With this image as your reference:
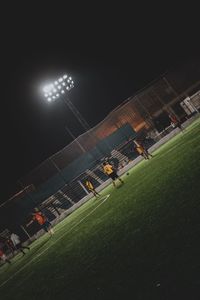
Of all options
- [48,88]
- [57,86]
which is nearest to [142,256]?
[57,86]

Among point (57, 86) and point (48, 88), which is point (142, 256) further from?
point (48, 88)

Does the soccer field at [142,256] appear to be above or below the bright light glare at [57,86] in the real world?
below

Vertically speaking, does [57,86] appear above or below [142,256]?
above

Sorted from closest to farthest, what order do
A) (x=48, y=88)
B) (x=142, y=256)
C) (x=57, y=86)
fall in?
(x=142, y=256) < (x=57, y=86) < (x=48, y=88)

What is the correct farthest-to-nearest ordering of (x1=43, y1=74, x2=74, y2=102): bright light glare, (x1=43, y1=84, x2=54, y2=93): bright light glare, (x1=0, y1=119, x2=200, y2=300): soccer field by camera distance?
1. (x1=43, y1=84, x2=54, y2=93): bright light glare
2. (x1=43, y1=74, x2=74, y2=102): bright light glare
3. (x1=0, y1=119, x2=200, y2=300): soccer field

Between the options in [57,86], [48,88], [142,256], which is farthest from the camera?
[48,88]

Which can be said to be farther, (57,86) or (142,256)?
(57,86)

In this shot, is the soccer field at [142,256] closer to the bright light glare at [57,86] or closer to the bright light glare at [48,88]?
the bright light glare at [57,86]

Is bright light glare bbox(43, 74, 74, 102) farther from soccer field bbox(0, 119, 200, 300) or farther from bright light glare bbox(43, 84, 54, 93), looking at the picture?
soccer field bbox(0, 119, 200, 300)

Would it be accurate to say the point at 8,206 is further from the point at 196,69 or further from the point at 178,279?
the point at 178,279

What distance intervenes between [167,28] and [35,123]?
22.5m

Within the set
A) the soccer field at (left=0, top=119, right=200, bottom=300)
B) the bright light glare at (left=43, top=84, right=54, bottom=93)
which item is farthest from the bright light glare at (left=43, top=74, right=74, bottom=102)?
the soccer field at (left=0, top=119, right=200, bottom=300)

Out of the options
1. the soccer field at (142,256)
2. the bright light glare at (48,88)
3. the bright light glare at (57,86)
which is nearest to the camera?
the soccer field at (142,256)

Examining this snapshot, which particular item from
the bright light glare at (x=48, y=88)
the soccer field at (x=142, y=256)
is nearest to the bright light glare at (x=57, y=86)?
the bright light glare at (x=48, y=88)
